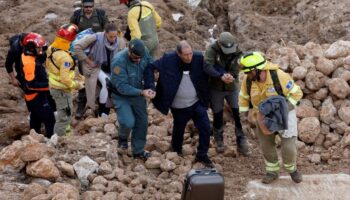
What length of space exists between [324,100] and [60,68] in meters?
3.81

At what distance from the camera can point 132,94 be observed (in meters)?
6.33

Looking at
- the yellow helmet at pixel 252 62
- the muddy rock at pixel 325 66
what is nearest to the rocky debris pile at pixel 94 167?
the yellow helmet at pixel 252 62

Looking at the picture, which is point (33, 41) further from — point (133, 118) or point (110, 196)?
point (110, 196)

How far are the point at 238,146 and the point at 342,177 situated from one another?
1436 mm

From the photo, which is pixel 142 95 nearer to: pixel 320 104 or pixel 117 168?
pixel 117 168

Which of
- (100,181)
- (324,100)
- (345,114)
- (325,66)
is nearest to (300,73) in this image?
(325,66)

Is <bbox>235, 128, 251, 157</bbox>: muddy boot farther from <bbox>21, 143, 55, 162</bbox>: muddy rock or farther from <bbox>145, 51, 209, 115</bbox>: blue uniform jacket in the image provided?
<bbox>21, 143, 55, 162</bbox>: muddy rock

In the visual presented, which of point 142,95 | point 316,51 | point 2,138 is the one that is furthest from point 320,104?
point 2,138

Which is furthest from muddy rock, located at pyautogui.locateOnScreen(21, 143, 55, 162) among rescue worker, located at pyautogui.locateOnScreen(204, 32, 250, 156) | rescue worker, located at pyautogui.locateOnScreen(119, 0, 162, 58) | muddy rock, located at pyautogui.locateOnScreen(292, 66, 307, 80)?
muddy rock, located at pyautogui.locateOnScreen(292, 66, 307, 80)

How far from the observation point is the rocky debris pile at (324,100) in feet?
24.2

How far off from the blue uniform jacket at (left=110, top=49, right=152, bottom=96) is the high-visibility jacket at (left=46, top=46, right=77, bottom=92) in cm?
99

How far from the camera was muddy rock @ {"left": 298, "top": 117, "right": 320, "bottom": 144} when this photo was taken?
7.44 meters

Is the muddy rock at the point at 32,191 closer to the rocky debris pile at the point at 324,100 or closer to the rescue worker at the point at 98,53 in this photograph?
the rescue worker at the point at 98,53

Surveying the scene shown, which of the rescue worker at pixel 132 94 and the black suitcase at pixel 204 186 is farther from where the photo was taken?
the rescue worker at pixel 132 94
